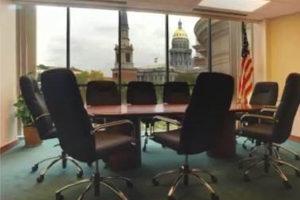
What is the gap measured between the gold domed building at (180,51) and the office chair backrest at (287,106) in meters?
3.50

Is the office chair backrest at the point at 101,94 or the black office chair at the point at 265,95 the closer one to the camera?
the black office chair at the point at 265,95

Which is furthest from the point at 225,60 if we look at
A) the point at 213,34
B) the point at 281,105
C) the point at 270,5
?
the point at 281,105

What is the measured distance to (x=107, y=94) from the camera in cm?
420

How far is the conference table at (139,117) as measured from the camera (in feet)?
8.15

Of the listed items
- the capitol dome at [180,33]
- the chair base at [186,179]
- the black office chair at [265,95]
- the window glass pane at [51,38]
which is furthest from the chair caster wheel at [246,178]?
the window glass pane at [51,38]

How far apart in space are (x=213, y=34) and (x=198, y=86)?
4393mm

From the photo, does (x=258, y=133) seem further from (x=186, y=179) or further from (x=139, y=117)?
(x=139, y=117)

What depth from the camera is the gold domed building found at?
5816 millimetres

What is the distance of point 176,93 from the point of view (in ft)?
15.3

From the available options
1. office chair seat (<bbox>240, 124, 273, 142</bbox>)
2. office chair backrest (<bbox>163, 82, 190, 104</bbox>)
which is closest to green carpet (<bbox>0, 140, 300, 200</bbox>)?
office chair seat (<bbox>240, 124, 273, 142</bbox>)

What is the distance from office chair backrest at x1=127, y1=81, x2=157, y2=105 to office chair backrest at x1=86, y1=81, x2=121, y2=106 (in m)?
0.31

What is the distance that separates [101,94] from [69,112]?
7.70 feet

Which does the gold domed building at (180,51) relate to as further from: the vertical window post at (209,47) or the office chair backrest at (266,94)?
the office chair backrest at (266,94)


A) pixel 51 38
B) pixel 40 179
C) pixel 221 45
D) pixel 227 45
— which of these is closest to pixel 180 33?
pixel 221 45
